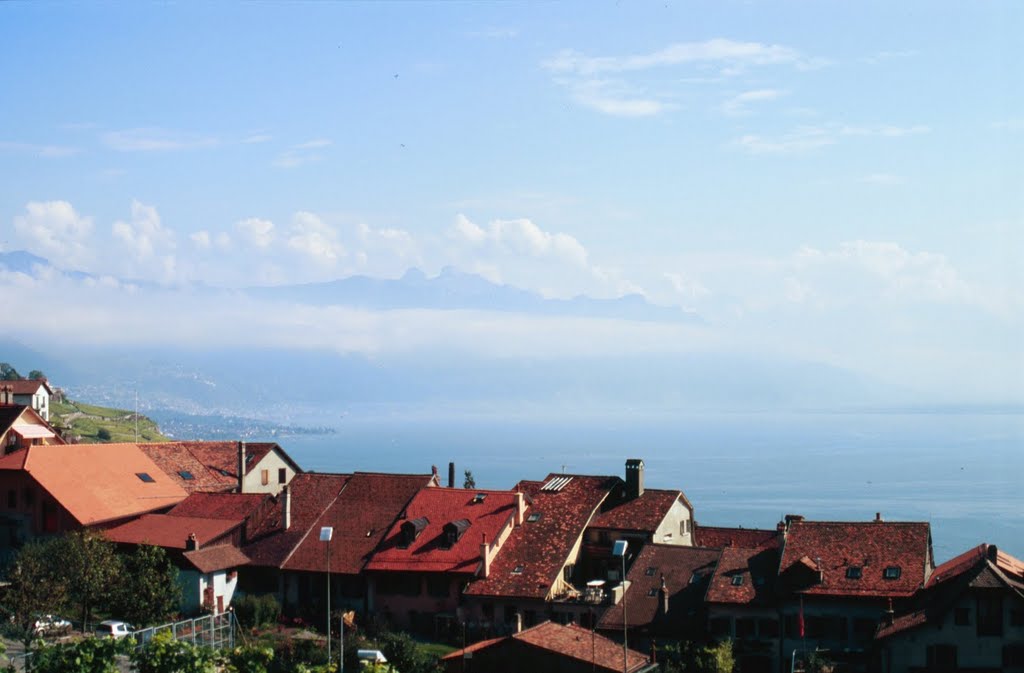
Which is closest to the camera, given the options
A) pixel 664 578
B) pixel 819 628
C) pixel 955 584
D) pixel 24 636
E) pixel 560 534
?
pixel 24 636

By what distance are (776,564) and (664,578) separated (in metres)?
4.53

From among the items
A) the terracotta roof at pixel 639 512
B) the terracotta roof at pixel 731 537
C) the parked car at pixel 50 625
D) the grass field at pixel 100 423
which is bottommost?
the parked car at pixel 50 625

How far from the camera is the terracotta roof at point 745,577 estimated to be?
44562 mm

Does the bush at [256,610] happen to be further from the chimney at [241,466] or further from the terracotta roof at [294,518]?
the chimney at [241,466]

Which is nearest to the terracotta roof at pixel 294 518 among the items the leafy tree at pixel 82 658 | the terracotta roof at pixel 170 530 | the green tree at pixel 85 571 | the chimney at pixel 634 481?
the terracotta roof at pixel 170 530

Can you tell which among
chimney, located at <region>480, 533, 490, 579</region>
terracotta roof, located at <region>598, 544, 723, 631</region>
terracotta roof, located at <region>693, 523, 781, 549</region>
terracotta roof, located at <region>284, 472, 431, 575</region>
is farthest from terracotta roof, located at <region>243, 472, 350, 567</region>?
terracotta roof, located at <region>693, 523, 781, 549</region>

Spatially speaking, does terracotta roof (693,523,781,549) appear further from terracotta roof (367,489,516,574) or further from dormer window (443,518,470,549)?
dormer window (443,518,470,549)

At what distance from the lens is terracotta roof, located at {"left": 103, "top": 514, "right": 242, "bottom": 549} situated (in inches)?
2015

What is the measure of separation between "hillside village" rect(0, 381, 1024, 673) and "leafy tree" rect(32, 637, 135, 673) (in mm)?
12730

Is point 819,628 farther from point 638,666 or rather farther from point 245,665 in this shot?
point 245,665

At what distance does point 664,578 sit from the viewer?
158ft

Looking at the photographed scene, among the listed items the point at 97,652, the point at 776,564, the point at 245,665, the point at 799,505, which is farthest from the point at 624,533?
the point at 799,505

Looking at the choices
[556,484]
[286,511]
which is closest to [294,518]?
[286,511]

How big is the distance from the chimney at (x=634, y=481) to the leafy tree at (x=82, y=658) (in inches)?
1200
